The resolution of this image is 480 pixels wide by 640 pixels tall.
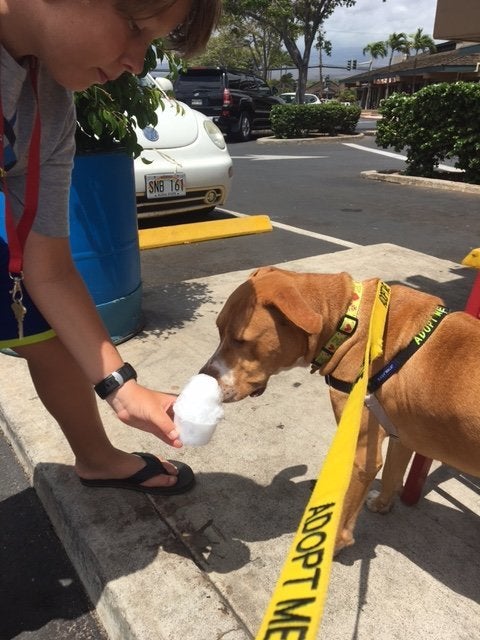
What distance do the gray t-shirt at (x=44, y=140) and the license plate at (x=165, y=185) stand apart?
174 inches

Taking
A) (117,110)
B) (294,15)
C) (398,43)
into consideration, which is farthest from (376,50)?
(117,110)

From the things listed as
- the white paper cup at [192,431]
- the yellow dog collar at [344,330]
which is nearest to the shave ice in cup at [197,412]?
the white paper cup at [192,431]

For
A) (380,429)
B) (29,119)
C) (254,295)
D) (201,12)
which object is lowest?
(380,429)

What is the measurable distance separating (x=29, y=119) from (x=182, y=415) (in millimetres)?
1008

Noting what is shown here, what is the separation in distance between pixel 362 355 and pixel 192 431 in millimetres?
795

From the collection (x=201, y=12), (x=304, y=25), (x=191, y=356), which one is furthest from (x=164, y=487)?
(x=304, y=25)

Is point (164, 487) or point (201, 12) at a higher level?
point (201, 12)

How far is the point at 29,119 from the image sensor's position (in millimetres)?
1614

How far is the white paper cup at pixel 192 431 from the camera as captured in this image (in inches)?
62.2

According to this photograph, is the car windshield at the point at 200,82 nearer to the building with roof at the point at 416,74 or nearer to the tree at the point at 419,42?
the building with roof at the point at 416,74

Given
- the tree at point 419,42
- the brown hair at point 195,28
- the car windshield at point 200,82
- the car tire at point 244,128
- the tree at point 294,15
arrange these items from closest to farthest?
the brown hair at point 195,28 < the car windshield at point 200,82 < the car tire at point 244,128 < the tree at point 294,15 < the tree at point 419,42

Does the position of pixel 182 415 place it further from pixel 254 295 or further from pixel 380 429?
pixel 380 429

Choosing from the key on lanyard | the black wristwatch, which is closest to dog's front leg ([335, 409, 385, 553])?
the black wristwatch

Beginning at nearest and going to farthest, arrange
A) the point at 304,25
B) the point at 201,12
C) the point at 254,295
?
1. the point at 201,12
2. the point at 254,295
3. the point at 304,25
